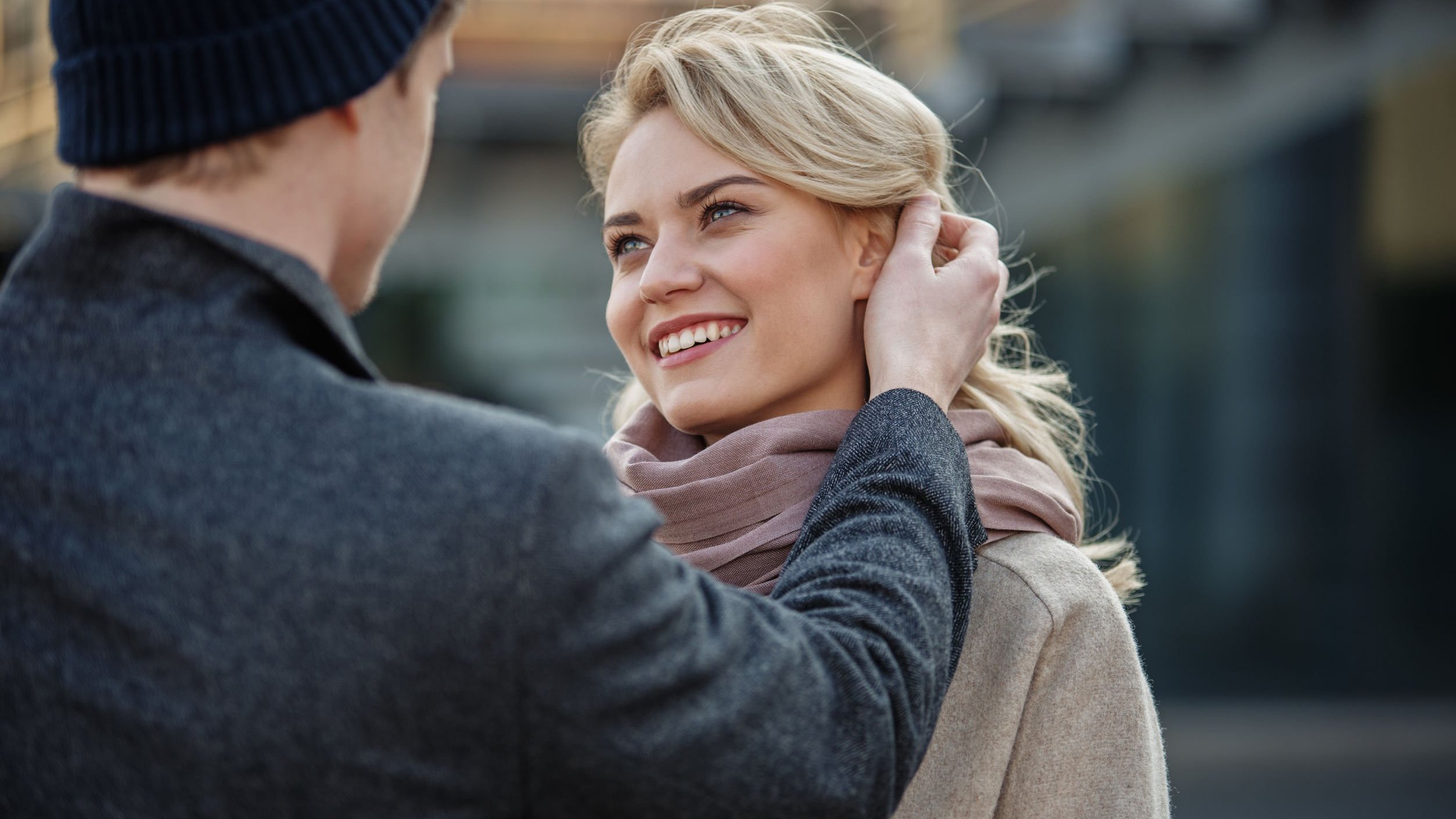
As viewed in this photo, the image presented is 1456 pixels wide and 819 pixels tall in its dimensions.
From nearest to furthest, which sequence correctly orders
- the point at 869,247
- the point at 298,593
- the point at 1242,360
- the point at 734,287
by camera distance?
1. the point at 298,593
2. the point at 734,287
3. the point at 869,247
4. the point at 1242,360

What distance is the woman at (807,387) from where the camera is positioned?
172cm

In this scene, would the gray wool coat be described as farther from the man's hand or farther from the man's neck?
the man's hand

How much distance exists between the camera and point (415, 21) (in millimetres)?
1150

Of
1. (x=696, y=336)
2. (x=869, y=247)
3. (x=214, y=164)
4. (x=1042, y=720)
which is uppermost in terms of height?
(x=214, y=164)

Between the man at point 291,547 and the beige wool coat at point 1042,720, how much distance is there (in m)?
0.59

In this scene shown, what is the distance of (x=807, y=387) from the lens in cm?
192

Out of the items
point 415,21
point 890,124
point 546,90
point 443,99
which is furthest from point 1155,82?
point 415,21

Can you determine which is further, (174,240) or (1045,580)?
(1045,580)

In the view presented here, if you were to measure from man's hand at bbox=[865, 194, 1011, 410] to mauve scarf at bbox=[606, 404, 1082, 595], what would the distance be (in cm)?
14

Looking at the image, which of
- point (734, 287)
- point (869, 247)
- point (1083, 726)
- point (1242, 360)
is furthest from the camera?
point (1242, 360)

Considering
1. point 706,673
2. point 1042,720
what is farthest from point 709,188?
point 706,673

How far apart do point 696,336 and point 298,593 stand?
95 centimetres

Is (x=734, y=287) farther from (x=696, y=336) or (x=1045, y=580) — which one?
(x=1045, y=580)

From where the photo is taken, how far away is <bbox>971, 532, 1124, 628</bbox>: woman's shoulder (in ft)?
5.72
